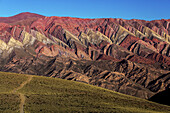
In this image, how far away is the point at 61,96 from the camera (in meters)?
76.1

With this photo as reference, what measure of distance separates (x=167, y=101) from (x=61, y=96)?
4027cm

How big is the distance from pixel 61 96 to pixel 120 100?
670 inches

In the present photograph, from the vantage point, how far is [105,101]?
242 ft

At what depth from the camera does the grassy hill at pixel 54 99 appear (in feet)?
200

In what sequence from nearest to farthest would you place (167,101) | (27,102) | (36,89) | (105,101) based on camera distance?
(27,102) < (105,101) < (36,89) < (167,101)

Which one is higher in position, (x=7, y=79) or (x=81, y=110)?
(x=7, y=79)

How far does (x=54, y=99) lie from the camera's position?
7106 cm

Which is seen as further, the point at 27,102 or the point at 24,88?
the point at 24,88

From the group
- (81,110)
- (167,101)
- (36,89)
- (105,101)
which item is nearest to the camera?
(81,110)

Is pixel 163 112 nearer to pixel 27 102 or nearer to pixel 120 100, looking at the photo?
pixel 120 100

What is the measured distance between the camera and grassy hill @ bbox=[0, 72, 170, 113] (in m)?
61.1

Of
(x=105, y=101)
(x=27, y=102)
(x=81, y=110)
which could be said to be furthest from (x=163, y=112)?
(x=27, y=102)

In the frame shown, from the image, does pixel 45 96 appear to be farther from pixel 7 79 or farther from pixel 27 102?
pixel 7 79

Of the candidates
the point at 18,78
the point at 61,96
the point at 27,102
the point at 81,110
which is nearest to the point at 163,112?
the point at 81,110
